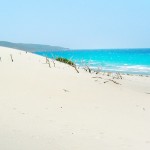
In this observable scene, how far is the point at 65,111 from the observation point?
6562 mm

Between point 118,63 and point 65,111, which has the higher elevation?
point 65,111

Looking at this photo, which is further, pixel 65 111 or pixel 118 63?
pixel 118 63

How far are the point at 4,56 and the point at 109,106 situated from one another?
14.9 ft

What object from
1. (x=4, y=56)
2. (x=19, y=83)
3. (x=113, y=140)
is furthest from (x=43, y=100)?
(x=4, y=56)

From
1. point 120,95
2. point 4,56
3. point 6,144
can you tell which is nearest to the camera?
point 6,144

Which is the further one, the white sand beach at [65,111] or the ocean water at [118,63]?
the ocean water at [118,63]

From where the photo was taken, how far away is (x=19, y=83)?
8.12 meters

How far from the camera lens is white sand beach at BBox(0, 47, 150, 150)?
16.0 ft

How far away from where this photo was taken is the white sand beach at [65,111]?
16.0ft

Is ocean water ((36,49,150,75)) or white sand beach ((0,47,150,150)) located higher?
white sand beach ((0,47,150,150))

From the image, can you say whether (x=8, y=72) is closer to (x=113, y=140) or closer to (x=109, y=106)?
(x=109, y=106)

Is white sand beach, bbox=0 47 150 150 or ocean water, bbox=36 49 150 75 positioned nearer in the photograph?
white sand beach, bbox=0 47 150 150

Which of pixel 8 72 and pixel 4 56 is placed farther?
pixel 4 56

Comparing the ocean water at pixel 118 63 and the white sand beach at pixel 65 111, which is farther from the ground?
the white sand beach at pixel 65 111
